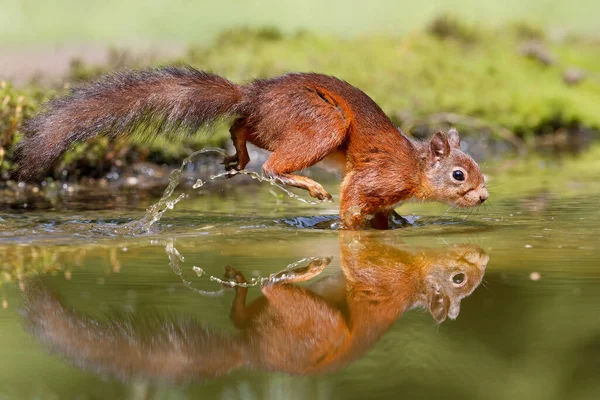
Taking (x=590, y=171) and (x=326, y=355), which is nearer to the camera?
(x=326, y=355)

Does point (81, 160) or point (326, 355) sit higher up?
point (326, 355)

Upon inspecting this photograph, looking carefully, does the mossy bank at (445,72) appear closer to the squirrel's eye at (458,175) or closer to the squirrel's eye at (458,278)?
the squirrel's eye at (458,175)

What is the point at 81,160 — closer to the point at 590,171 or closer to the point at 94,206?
the point at 94,206

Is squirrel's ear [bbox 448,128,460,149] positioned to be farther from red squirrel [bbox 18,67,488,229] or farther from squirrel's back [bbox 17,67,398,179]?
squirrel's back [bbox 17,67,398,179]

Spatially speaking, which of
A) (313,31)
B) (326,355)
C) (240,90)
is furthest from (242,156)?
(313,31)

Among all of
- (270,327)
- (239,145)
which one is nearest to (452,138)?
(239,145)

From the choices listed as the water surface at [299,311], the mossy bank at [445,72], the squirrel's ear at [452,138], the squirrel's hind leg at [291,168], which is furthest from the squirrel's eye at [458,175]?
the mossy bank at [445,72]
